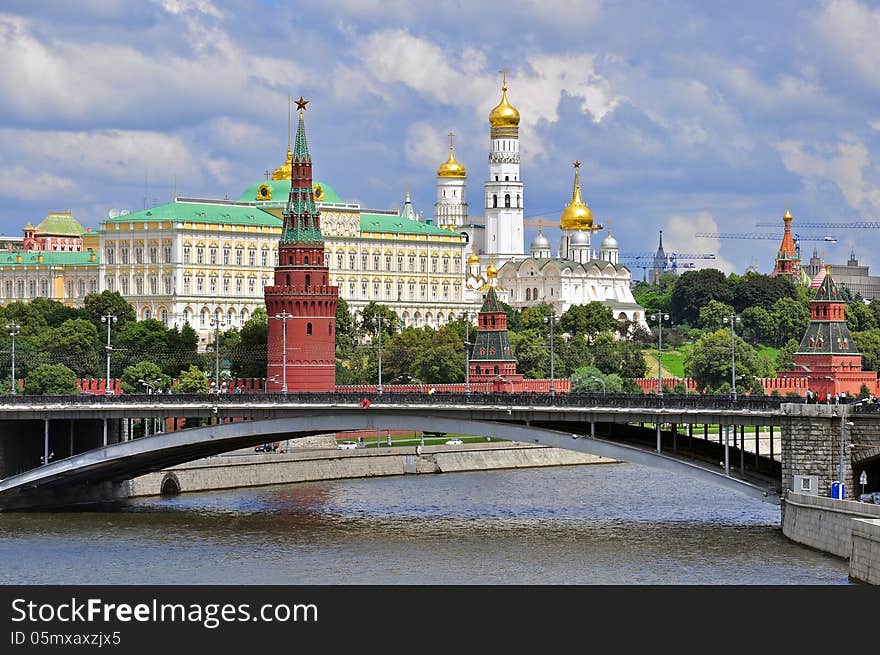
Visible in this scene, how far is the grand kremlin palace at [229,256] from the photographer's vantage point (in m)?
177

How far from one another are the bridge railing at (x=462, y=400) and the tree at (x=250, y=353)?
4223 centimetres

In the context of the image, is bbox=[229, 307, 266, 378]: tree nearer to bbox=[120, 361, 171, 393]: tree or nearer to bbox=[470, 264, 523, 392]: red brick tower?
bbox=[120, 361, 171, 393]: tree

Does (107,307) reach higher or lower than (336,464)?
higher

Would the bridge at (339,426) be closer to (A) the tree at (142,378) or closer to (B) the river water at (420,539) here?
(B) the river water at (420,539)

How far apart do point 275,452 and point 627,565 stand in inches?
1484

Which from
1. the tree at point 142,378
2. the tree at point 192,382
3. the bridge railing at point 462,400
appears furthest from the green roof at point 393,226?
the bridge railing at point 462,400

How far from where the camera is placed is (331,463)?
104 meters

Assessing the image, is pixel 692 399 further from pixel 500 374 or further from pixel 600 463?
pixel 500 374

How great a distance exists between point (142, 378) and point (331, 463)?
87.3 feet

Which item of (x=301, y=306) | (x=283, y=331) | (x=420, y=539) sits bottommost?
(x=420, y=539)

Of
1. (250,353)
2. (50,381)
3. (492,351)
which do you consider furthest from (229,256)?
(50,381)

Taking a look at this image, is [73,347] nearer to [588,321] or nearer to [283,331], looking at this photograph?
[283,331]

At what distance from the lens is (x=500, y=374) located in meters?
132

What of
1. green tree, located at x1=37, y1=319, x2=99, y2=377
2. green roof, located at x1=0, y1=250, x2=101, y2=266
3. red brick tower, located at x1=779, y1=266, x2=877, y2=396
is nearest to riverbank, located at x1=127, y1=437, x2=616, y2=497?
red brick tower, located at x1=779, y1=266, x2=877, y2=396
